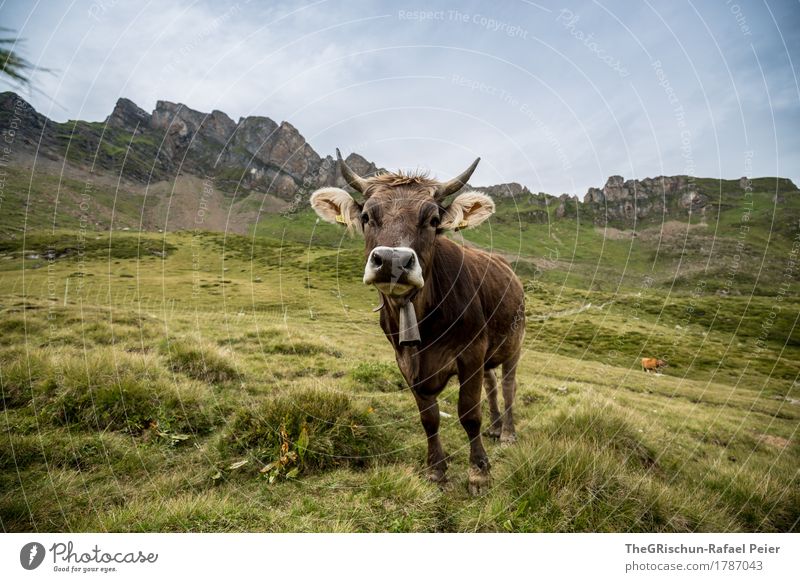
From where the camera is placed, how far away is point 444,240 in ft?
20.9

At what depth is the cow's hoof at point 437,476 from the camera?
17.8ft

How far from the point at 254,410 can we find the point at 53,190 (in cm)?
16881

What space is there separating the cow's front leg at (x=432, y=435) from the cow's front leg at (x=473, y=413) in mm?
412

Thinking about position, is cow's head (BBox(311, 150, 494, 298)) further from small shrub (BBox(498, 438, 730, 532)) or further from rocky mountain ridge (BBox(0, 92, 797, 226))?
rocky mountain ridge (BBox(0, 92, 797, 226))

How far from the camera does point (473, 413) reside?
5605mm

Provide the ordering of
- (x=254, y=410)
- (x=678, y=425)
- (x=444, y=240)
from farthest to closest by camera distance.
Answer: (x=678, y=425)
(x=444, y=240)
(x=254, y=410)

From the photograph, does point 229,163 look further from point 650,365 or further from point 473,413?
point 473,413

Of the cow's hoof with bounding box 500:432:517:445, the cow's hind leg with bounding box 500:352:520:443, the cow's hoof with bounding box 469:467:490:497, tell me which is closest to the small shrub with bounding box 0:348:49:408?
the cow's hoof with bounding box 469:467:490:497

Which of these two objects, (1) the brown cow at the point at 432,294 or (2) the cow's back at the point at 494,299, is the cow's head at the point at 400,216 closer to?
(1) the brown cow at the point at 432,294

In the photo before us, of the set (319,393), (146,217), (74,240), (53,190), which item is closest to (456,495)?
(319,393)

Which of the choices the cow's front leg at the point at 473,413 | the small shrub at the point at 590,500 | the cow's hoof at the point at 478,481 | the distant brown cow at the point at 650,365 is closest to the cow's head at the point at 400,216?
the cow's front leg at the point at 473,413

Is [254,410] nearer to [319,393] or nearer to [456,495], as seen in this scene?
[319,393]

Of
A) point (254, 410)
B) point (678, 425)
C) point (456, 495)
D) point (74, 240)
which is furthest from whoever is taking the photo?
point (74, 240)

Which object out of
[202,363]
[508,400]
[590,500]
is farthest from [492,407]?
[202,363]
